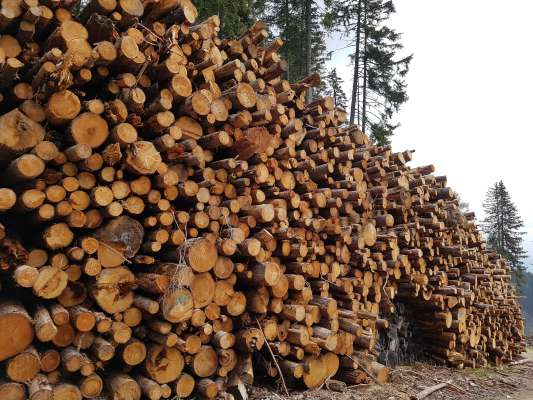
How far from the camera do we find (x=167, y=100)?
160 inches

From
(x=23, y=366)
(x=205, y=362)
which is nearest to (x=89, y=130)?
(x=23, y=366)

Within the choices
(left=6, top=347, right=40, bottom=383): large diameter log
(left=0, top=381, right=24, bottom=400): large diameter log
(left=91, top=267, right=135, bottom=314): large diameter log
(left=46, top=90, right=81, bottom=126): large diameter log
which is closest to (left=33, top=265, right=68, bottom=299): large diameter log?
(left=91, top=267, right=135, bottom=314): large diameter log

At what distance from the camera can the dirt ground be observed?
4641 millimetres

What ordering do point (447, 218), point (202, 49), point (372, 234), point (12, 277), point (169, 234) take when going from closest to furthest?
point (12, 277), point (169, 234), point (202, 49), point (372, 234), point (447, 218)

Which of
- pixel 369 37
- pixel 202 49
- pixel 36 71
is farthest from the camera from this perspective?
pixel 369 37

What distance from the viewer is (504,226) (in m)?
30.3

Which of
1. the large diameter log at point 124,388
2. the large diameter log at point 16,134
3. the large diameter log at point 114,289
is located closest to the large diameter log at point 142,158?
the large diameter log at point 16,134

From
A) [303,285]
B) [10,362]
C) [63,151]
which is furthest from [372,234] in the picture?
[10,362]

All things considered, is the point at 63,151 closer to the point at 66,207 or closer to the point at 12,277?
the point at 66,207

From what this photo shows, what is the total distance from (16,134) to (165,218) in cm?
135

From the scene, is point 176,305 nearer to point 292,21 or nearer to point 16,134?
point 16,134

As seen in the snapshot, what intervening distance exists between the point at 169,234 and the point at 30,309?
4.12 ft

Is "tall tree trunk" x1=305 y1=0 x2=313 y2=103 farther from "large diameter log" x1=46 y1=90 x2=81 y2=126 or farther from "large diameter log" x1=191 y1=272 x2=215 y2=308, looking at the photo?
"large diameter log" x1=46 y1=90 x2=81 y2=126

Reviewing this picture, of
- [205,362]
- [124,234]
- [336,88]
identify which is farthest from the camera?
[336,88]
